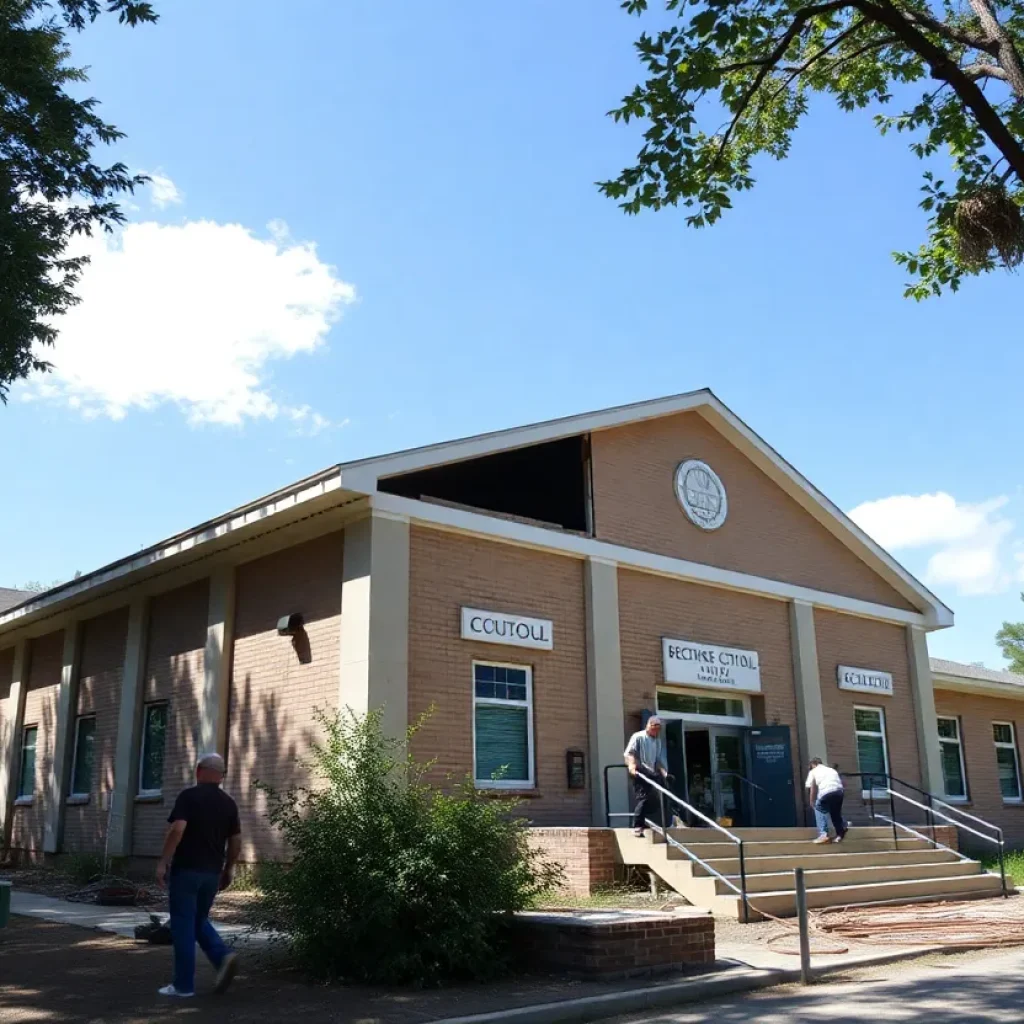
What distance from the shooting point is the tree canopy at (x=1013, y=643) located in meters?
77.5

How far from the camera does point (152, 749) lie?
Answer: 1806 cm

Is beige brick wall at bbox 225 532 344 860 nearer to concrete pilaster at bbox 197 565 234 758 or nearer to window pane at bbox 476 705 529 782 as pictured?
concrete pilaster at bbox 197 565 234 758

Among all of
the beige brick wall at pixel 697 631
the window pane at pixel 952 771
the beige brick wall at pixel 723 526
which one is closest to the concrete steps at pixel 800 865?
the beige brick wall at pixel 697 631

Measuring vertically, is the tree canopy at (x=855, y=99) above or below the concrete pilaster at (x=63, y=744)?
above

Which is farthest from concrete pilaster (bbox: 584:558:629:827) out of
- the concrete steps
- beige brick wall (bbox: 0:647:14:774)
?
beige brick wall (bbox: 0:647:14:774)

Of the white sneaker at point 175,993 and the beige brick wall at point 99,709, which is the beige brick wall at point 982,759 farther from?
the white sneaker at point 175,993

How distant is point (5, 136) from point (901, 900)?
14780 millimetres

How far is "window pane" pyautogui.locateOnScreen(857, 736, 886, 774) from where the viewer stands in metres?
20.6

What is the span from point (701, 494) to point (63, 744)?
1223 cm

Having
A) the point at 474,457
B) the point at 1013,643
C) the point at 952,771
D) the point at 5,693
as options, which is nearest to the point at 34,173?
the point at 474,457

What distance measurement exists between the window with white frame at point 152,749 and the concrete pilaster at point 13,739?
5437 millimetres

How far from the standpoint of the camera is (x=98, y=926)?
1139 centimetres

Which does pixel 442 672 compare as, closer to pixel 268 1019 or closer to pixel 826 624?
pixel 268 1019

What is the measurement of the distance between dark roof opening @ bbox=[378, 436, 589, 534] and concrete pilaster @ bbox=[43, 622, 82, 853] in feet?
23.9
